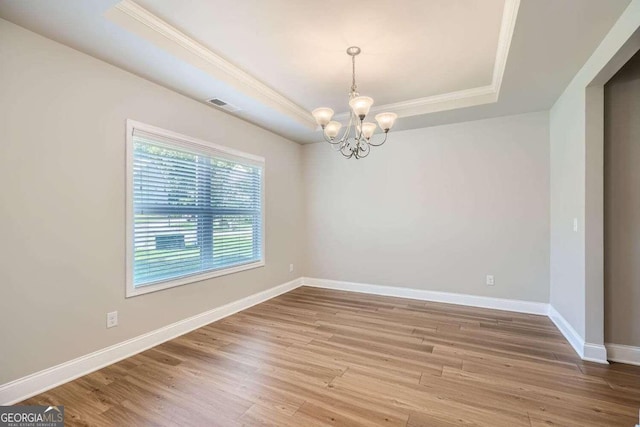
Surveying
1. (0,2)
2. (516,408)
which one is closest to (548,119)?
(516,408)

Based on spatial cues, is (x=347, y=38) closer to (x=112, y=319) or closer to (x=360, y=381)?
(x=360, y=381)

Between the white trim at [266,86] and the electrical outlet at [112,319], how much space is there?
230cm

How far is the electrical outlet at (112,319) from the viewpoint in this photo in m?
2.53

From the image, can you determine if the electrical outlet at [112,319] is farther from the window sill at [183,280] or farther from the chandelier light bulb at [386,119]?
the chandelier light bulb at [386,119]

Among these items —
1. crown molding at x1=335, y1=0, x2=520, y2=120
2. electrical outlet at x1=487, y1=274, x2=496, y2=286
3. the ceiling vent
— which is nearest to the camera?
crown molding at x1=335, y1=0, x2=520, y2=120

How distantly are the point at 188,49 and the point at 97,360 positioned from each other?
2.75 meters

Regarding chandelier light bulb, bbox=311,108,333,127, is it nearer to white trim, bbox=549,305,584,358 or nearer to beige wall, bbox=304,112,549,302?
beige wall, bbox=304,112,549,302

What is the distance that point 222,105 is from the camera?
346cm

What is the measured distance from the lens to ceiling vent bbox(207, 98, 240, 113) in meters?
3.32

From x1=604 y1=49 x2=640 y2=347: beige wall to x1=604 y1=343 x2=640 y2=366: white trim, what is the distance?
40 mm

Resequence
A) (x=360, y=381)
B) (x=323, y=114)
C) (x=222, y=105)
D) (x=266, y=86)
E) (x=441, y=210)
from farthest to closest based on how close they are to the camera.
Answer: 1. (x=441, y=210)
2. (x=222, y=105)
3. (x=266, y=86)
4. (x=323, y=114)
5. (x=360, y=381)

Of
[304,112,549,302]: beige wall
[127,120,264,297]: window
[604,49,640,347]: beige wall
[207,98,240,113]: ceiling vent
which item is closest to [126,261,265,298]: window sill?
[127,120,264,297]: window

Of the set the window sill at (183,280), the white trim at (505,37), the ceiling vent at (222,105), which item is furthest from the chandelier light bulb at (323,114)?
the window sill at (183,280)

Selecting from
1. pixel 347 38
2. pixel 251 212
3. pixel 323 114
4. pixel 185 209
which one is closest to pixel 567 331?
pixel 323 114
